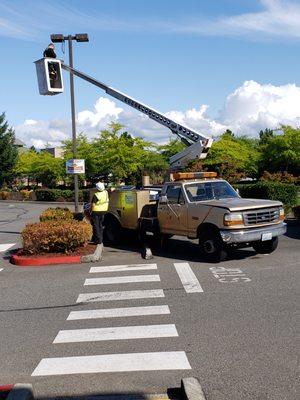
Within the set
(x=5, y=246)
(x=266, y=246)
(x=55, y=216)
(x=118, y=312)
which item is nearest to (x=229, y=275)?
(x=266, y=246)

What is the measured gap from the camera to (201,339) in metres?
5.93

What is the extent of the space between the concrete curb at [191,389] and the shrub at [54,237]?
7.61 m

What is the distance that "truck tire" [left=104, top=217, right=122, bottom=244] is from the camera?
1419cm

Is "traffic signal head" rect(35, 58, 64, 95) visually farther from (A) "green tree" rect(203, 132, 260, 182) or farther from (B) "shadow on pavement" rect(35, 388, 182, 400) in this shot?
→ (A) "green tree" rect(203, 132, 260, 182)

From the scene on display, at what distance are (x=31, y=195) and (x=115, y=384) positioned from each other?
1682 inches

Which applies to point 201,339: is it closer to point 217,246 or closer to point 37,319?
point 37,319

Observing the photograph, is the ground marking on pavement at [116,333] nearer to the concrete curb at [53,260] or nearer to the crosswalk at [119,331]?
the crosswalk at [119,331]

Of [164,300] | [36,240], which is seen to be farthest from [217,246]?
[36,240]

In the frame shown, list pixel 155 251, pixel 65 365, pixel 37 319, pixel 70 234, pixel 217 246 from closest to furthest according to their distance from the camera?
1. pixel 65 365
2. pixel 37 319
3. pixel 217 246
4. pixel 70 234
5. pixel 155 251

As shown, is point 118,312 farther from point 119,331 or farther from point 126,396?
point 126,396

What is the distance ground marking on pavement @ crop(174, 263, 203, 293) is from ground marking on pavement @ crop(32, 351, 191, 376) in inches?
118

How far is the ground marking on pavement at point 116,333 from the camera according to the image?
20.2ft

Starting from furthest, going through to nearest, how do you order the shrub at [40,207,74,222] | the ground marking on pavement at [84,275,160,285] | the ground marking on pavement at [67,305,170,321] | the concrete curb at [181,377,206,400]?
the shrub at [40,207,74,222] → the ground marking on pavement at [84,275,160,285] → the ground marking on pavement at [67,305,170,321] → the concrete curb at [181,377,206,400]

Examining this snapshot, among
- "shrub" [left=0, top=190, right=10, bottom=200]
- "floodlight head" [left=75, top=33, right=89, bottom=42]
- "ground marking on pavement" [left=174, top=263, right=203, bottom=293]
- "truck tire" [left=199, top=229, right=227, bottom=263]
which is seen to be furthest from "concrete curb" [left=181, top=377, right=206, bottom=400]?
"shrub" [left=0, top=190, right=10, bottom=200]
